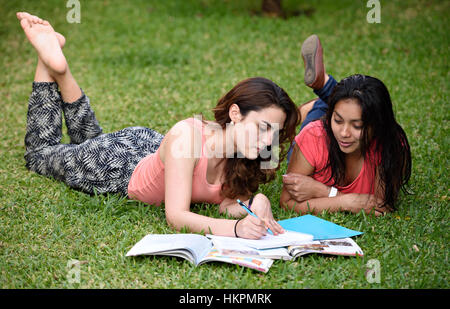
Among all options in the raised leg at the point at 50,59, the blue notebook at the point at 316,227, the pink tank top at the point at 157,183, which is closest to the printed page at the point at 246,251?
the blue notebook at the point at 316,227

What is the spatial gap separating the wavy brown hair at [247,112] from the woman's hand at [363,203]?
1.83 ft

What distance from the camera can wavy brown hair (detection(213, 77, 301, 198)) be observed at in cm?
303

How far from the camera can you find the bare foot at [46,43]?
396cm

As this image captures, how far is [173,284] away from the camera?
2.65 m

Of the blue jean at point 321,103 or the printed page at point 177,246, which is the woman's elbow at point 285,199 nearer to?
the blue jean at point 321,103

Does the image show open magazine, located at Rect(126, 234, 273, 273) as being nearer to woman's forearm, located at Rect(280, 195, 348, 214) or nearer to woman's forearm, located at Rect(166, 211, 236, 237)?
woman's forearm, located at Rect(166, 211, 236, 237)

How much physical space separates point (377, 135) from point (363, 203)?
50 cm

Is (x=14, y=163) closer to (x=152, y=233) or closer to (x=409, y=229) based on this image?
(x=152, y=233)

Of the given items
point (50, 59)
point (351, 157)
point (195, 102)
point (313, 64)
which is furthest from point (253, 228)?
point (195, 102)

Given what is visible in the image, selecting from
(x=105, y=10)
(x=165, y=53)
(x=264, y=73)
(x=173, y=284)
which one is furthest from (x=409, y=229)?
(x=105, y=10)

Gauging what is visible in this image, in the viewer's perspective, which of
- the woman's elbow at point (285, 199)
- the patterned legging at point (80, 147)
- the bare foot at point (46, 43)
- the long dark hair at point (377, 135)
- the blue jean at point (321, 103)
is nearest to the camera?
the long dark hair at point (377, 135)

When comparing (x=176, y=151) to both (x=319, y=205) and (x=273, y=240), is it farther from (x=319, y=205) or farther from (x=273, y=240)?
(x=319, y=205)

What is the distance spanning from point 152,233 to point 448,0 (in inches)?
331

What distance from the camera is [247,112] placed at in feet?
10.0
